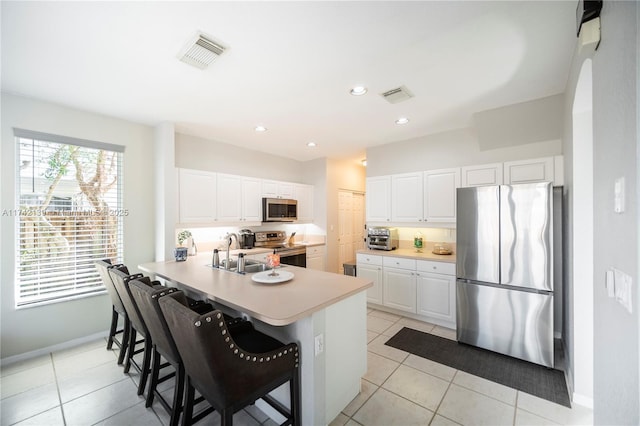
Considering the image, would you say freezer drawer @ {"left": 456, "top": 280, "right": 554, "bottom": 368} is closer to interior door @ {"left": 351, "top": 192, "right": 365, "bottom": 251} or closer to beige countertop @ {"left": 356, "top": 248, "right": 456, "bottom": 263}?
beige countertop @ {"left": 356, "top": 248, "right": 456, "bottom": 263}

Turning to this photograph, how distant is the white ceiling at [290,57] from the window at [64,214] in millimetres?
547

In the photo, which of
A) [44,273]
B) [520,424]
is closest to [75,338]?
[44,273]

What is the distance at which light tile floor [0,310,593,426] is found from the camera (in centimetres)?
183

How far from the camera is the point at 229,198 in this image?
412cm

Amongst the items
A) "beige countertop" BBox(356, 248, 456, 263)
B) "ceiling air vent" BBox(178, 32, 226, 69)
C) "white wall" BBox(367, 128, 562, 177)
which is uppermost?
"ceiling air vent" BBox(178, 32, 226, 69)

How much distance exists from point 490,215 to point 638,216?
2.17m

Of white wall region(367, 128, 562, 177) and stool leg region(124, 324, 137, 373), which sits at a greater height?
white wall region(367, 128, 562, 177)

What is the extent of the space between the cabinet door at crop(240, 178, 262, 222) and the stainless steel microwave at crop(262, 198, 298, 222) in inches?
4.2

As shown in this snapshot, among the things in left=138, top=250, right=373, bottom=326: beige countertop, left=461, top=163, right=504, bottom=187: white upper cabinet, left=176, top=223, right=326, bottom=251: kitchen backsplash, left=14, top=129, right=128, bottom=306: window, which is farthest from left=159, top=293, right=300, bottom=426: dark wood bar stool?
left=461, top=163, right=504, bottom=187: white upper cabinet

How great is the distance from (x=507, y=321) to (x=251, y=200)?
3.85 meters

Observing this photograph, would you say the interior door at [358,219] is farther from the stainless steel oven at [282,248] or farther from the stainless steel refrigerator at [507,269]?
the stainless steel refrigerator at [507,269]

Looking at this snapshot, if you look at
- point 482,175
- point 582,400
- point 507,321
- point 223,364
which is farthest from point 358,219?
point 223,364

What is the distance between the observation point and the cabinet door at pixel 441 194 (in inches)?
141

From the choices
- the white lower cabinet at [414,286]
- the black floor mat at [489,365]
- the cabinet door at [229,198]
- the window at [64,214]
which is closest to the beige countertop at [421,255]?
the white lower cabinet at [414,286]
